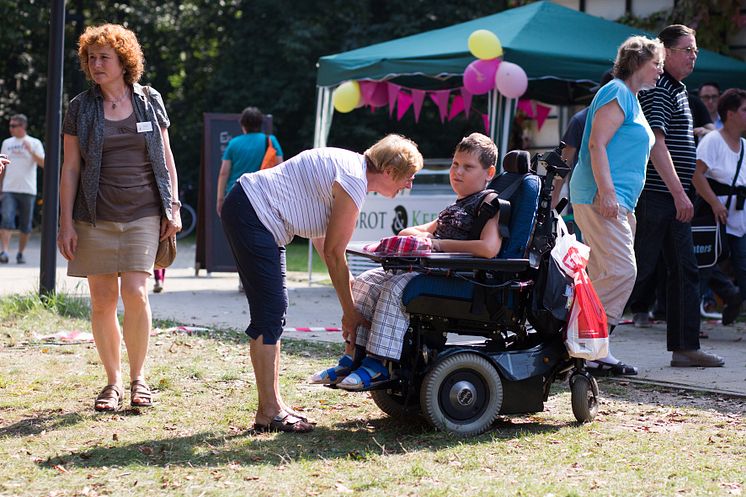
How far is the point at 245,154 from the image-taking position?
1090 centimetres

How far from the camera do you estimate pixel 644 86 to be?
20.7ft

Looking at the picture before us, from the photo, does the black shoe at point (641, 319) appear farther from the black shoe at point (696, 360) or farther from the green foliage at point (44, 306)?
the green foliage at point (44, 306)

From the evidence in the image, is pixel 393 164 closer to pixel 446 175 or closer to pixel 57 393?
pixel 57 393

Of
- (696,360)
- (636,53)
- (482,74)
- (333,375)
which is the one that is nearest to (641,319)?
(696,360)

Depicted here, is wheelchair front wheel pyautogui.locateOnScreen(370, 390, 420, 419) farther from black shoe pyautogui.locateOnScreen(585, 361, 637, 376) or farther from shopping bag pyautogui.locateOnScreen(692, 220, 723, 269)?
shopping bag pyautogui.locateOnScreen(692, 220, 723, 269)

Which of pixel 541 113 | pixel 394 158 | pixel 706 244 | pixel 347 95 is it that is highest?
pixel 541 113

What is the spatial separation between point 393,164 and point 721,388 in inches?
101

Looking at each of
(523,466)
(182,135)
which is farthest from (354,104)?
(182,135)

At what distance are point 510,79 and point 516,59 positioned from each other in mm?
348

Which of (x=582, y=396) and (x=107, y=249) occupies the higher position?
(x=107, y=249)

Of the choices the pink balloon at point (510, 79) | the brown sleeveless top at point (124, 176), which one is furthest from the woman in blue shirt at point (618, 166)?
the pink balloon at point (510, 79)

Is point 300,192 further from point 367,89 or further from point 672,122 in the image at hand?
point 367,89

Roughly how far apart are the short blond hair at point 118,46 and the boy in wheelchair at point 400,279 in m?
1.63

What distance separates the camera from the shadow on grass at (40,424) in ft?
16.5
